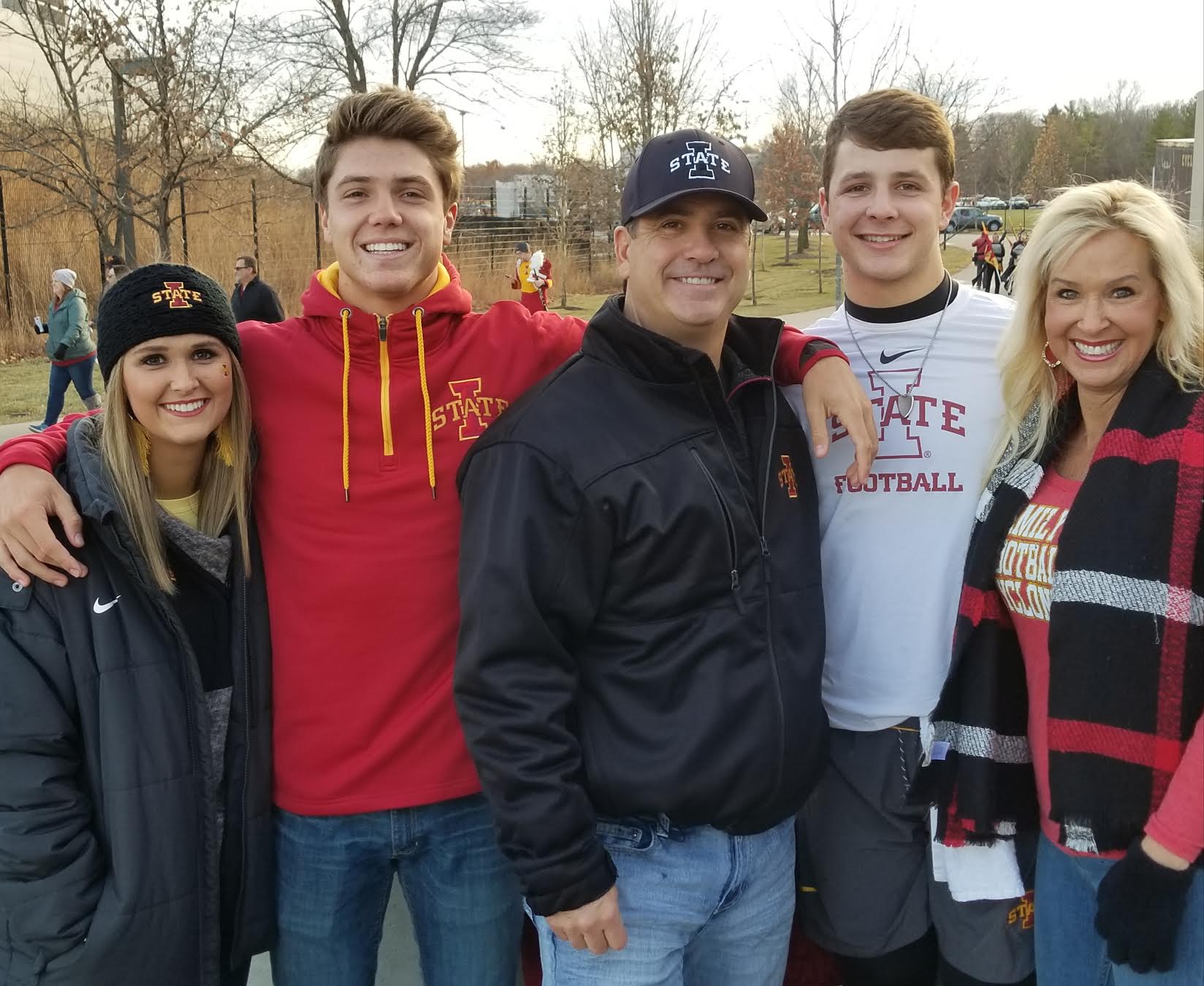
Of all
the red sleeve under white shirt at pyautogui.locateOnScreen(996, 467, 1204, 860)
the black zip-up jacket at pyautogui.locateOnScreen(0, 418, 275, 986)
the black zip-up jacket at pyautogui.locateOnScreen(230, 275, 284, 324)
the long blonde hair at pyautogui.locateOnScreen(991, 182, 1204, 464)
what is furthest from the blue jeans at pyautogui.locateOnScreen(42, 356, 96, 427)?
the red sleeve under white shirt at pyautogui.locateOnScreen(996, 467, 1204, 860)

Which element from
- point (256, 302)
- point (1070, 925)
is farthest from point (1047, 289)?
point (256, 302)

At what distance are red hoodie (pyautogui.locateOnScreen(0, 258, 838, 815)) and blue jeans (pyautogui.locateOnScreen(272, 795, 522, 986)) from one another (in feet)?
0.25

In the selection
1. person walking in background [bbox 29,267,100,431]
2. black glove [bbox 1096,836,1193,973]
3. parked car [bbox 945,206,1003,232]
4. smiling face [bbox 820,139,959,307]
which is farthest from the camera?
parked car [bbox 945,206,1003,232]

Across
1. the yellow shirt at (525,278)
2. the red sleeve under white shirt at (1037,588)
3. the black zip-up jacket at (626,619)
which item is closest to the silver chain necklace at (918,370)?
the red sleeve under white shirt at (1037,588)

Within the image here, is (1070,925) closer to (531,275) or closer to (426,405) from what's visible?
(426,405)

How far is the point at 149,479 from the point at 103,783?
708 mm

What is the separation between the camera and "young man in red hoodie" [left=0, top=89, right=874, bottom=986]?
2385 mm

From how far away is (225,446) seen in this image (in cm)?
243

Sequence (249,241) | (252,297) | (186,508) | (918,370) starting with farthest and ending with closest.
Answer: (249,241) → (252,297) → (918,370) → (186,508)

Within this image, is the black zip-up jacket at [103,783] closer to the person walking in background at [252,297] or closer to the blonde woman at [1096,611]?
the blonde woman at [1096,611]

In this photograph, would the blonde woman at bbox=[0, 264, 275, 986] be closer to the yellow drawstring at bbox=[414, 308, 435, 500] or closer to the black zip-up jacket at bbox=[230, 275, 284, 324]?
the yellow drawstring at bbox=[414, 308, 435, 500]

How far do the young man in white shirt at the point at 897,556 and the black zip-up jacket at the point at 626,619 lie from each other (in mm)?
299

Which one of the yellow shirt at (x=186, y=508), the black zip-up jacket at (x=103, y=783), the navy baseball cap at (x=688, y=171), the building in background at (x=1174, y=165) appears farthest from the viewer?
the building in background at (x=1174, y=165)

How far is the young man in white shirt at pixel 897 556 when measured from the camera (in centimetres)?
252
